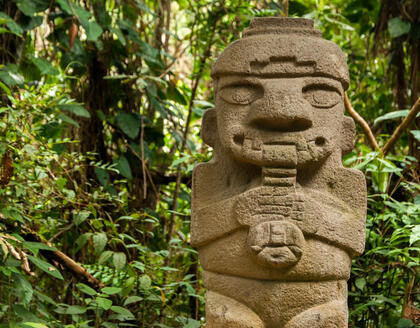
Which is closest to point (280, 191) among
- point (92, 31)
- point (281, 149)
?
point (281, 149)

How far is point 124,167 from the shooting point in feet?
15.2

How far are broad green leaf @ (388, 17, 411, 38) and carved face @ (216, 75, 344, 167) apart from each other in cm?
208

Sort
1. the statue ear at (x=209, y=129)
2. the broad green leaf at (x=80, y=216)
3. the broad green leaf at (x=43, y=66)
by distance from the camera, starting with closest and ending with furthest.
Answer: the statue ear at (x=209, y=129) < the broad green leaf at (x=80, y=216) < the broad green leaf at (x=43, y=66)

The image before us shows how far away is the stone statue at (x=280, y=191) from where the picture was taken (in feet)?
9.07

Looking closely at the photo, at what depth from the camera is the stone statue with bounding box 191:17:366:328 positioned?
277 centimetres

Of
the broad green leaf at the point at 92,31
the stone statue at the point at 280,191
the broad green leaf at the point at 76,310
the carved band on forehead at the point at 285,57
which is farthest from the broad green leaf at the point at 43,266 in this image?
the broad green leaf at the point at 92,31

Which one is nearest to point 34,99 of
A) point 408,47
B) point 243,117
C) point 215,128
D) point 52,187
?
point 52,187

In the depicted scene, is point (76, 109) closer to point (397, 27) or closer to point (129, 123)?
point (129, 123)

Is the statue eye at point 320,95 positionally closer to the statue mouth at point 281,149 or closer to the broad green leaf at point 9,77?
the statue mouth at point 281,149

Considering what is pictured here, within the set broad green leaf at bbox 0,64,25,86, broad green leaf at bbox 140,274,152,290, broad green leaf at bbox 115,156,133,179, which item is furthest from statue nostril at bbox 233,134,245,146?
broad green leaf at bbox 115,156,133,179

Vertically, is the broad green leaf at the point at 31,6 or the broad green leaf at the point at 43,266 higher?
the broad green leaf at the point at 31,6

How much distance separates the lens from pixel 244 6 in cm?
480

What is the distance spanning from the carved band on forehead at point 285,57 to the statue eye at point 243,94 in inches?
3.1

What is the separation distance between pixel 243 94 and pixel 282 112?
0.26 meters
